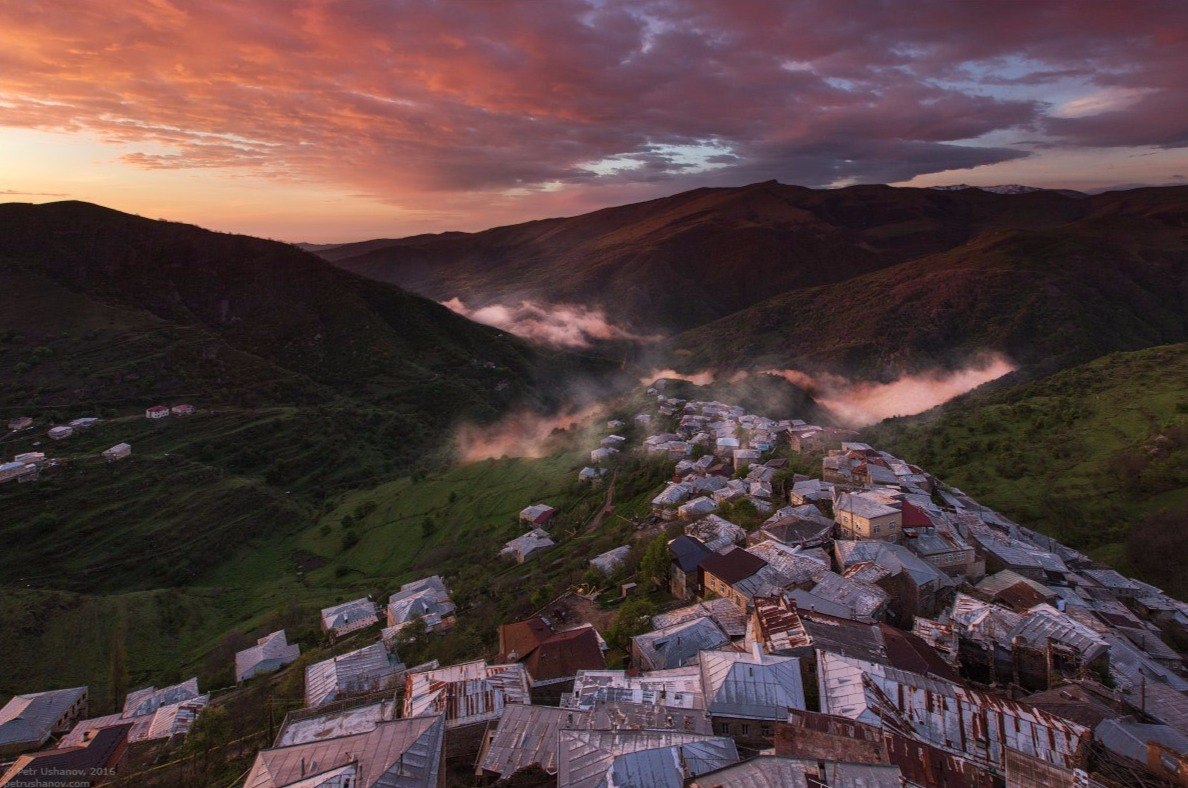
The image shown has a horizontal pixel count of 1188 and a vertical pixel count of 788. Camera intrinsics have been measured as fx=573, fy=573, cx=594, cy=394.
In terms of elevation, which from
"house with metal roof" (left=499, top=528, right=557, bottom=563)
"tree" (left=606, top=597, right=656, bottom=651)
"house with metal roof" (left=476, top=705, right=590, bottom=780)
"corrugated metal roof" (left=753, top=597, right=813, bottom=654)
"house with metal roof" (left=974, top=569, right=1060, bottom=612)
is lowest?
"house with metal roof" (left=499, top=528, right=557, bottom=563)

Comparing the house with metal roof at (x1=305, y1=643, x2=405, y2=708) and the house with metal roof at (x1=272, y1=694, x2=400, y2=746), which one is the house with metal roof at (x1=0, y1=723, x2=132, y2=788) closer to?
the house with metal roof at (x1=305, y1=643, x2=405, y2=708)

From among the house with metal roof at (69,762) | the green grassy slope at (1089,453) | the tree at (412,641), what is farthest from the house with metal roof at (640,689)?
the green grassy slope at (1089,453)

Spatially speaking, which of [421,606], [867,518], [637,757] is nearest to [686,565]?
[867,518]

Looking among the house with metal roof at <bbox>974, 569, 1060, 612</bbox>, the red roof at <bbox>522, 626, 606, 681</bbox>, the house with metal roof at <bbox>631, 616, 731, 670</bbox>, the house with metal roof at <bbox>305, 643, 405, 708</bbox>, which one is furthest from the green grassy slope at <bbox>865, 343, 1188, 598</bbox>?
the house with metal roof at <bbox>305, 643, 405, 708</bbox>

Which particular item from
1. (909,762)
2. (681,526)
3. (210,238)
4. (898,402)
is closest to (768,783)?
(909,762)

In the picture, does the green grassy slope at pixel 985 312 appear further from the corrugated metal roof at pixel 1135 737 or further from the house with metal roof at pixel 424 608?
the corrugated metal roof at pixel 1135 737

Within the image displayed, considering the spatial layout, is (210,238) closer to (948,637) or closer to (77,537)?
(77,537)
